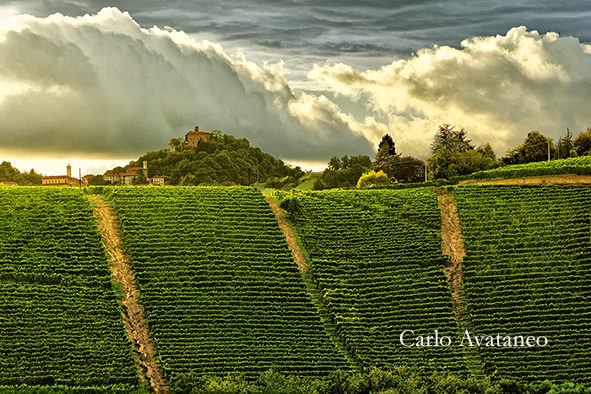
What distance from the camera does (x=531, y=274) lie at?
4234 cm

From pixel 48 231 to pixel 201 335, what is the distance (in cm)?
1677

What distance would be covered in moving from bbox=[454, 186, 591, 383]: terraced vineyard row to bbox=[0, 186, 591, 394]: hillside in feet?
0.40

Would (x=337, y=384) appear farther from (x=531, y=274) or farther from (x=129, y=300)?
(x=531, y=274)

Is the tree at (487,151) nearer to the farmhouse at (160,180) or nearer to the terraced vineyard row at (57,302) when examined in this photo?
the farmhouse at (160,180)

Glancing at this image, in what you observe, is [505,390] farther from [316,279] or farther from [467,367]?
[316,279]

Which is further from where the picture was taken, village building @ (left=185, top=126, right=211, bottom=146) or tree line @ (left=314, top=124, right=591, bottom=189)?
village building @ (left=185, top=126, right=211, bottom=146)

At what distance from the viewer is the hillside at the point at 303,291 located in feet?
111

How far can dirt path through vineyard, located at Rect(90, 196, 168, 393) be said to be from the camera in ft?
110

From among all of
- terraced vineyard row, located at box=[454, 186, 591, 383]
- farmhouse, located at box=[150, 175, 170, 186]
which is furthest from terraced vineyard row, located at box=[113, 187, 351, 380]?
farmhouse, located at box=[150, 175, 170, 186]

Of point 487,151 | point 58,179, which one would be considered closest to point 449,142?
point 487,151

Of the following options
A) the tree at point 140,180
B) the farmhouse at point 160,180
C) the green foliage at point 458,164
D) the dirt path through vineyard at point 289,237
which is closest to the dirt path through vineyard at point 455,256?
the dirt path through vineyard at point 289,237

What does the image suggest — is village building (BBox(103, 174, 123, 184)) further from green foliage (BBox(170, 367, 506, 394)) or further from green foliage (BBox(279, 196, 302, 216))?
green foliage (BBox(170, 367, 506, 394))

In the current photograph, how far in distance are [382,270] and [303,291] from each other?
21.6 feet

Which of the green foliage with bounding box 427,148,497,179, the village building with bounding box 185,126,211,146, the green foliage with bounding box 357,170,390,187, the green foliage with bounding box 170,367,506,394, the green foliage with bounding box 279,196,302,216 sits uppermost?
the village building with bounding box 185,126,211,146
